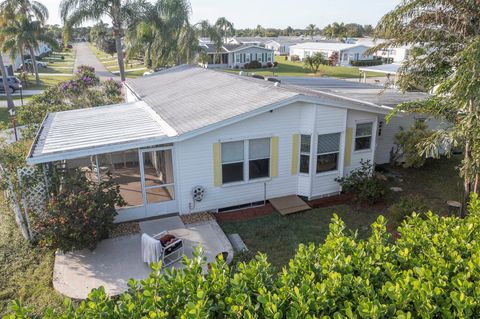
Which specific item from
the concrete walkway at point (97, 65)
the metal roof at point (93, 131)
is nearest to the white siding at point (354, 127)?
the metal roof at point (93, 131)

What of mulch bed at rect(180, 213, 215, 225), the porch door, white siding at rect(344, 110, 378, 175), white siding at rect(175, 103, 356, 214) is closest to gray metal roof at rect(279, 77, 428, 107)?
white siding at rect(344, 110, 378, 175)

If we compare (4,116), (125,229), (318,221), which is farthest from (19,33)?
(318,221)

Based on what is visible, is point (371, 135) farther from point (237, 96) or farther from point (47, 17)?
point (47, 17)

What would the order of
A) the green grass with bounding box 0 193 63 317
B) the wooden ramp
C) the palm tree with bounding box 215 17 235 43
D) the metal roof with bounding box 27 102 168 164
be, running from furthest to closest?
the palm tree with bounding box 215 17 235 43, the wooden ramp, the metal roof with bounding box 27 102 168 164, the green grass with bounding box 0 193 63 317

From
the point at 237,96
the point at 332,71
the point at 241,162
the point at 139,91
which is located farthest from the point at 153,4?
the point at 332,71

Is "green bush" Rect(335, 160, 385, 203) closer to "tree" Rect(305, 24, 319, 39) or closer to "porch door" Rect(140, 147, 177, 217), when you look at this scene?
"porch door" Rect(140, 147, 177, 217)
